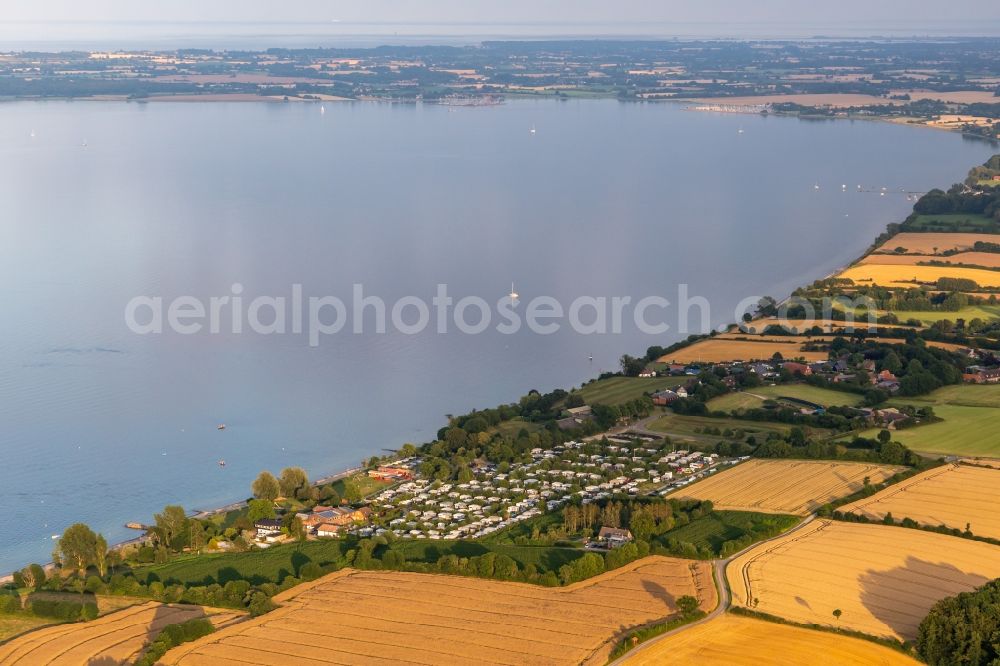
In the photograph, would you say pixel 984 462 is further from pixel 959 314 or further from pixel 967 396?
pixel 959 314

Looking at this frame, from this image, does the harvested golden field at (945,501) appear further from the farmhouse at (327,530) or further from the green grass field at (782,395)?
the farmhouse at (327,530)

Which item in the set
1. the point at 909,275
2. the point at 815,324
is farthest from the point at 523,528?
the point at 909,275

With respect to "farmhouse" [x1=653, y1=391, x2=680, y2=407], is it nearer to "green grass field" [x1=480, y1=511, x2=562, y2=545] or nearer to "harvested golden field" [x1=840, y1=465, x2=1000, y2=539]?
"harvested golden field" [x1=840, y1=465, x2=1000, y2=539]

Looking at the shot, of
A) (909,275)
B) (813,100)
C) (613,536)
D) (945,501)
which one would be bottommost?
(613,536)

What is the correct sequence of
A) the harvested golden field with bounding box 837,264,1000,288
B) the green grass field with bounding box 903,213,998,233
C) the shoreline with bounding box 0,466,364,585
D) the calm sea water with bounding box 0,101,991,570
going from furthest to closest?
the green grass field with bounding box 903,213,998,233 < the harvested golden field with bounding box 837,264,1000,288 < the calm sea water with bounding box 0,101,991,570 < the shoreline with bounding box 0,466,364,585

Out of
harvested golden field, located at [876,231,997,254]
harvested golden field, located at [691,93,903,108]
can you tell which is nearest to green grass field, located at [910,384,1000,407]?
harvested golden field, located at [876,231,997,254]

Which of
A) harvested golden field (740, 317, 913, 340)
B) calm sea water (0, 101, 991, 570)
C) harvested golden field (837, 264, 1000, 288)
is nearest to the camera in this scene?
calm sea water (0, 101, 991, 570)
